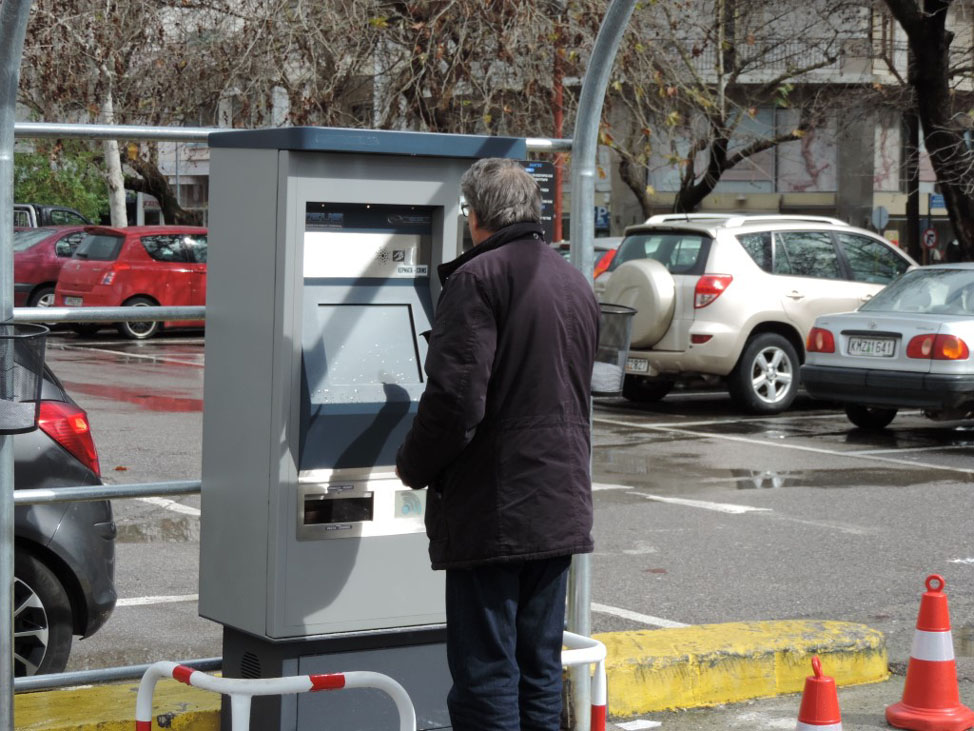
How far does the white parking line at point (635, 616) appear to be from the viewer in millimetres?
6855

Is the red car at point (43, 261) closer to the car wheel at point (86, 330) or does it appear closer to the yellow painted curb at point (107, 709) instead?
the car wheel at point (86, 330)

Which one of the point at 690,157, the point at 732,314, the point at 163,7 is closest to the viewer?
the point at 732,314

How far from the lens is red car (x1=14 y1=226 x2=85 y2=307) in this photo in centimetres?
2280

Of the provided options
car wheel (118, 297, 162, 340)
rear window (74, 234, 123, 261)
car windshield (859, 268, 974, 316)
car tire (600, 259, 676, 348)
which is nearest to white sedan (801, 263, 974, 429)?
car windshield (859, 268, 974, 316)

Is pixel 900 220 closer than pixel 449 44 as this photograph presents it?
No

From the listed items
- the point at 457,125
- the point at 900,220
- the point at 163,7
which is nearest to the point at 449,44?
the point at 457,125

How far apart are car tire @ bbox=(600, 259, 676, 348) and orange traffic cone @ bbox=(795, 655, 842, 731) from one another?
1004 cm

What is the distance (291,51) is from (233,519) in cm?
1512

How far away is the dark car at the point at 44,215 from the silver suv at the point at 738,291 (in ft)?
62.4

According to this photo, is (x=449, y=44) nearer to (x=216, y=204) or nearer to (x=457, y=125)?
(x=457, y=125)

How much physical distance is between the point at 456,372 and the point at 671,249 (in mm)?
11516

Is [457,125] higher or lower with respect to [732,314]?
higher

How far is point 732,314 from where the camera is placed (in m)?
14.4

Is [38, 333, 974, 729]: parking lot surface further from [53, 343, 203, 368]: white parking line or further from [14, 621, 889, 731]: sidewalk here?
[53, 343, 203, 368]: white parking line
